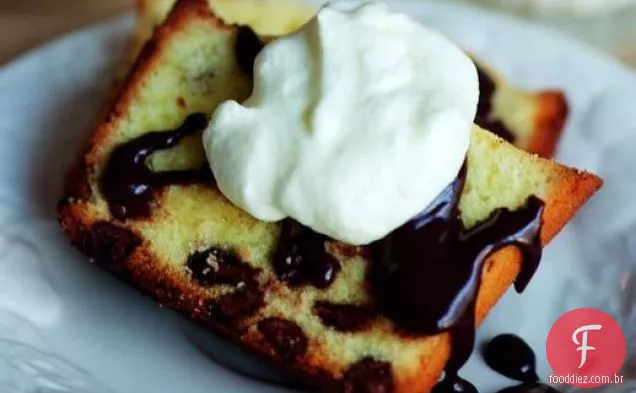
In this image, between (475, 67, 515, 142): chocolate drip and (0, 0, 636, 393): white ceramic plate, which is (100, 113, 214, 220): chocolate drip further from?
(475, 67, 515, 142): chocolate drip

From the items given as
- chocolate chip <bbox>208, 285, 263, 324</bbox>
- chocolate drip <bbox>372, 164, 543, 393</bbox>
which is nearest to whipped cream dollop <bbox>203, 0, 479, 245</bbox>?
chocolate drip <bbox>372, 164, 543, 393</bbox>

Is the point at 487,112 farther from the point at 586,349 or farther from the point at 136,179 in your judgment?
the point at 136,179

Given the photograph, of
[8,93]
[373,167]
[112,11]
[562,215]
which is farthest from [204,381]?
[112,11]

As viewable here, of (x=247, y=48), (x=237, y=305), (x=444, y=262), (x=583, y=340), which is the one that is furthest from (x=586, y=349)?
(x=247, y=48)

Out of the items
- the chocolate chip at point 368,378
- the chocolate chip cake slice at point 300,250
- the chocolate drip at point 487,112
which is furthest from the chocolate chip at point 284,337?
the chocolate drip at point 487,112

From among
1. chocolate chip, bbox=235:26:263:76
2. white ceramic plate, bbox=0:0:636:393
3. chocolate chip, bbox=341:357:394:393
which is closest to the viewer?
chocolate chip, bbox=341:357:394:393
